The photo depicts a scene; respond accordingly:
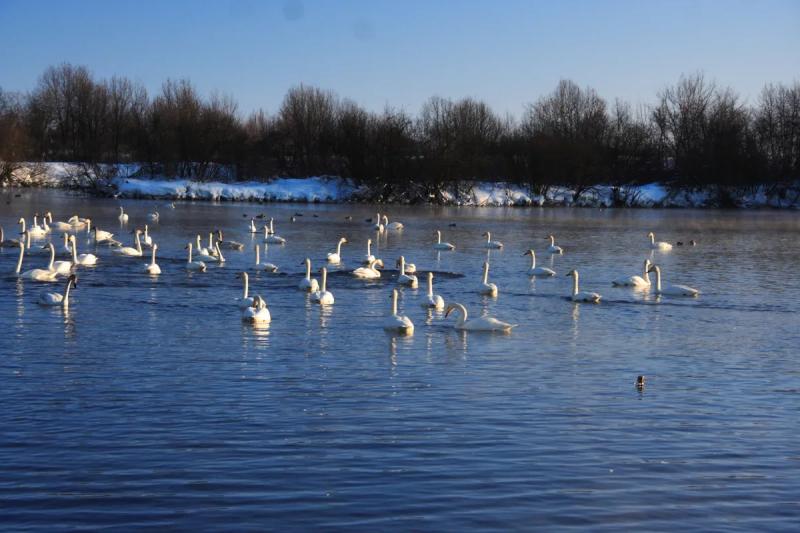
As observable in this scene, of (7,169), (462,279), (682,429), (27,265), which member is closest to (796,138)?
(7,169)

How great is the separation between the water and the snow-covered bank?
47.4m

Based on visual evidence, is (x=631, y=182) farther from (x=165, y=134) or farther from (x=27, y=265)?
(x=27, y=265)

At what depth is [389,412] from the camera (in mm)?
11055

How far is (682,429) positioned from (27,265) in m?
18.5

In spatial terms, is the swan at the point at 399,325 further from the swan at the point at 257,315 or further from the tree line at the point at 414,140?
the tree line at the point at 414,140

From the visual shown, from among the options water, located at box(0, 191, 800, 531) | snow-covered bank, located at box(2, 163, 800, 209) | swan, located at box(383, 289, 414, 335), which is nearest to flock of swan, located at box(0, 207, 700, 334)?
swan, located at box(383, 289, 414, 335)

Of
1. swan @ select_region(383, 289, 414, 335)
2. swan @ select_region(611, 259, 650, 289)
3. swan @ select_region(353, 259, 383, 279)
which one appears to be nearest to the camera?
swan @ select_region(383, 289, 414, 335)

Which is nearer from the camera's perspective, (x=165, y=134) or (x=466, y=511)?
(x=466, y=511)

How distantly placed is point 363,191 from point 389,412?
61062 millimetres

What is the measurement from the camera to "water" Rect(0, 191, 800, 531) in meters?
8.17

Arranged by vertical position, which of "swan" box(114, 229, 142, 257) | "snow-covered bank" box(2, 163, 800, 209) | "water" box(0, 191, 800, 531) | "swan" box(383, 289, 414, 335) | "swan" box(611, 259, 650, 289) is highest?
"snow-covered bank" box(2, 163, 800, 209)

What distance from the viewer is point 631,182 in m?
78.3

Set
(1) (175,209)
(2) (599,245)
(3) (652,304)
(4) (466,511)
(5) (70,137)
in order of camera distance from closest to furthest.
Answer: (4) (466,511) → (3) (652,304) → (2) (599,245) → (1) (175,209) → (5) (70,137)

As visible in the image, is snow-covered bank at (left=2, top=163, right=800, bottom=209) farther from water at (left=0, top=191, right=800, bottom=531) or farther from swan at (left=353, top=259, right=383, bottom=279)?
water at (left=0, top=191, right=800, bottom=531)
